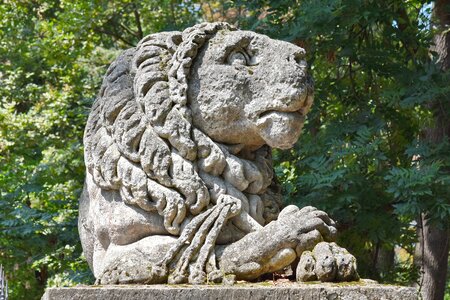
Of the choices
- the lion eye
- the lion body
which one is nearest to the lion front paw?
the lion body

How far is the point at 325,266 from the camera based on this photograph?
14.1ft

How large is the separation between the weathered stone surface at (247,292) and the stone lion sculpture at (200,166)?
15 centimetres

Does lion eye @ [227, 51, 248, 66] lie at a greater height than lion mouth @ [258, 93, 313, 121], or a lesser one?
greater

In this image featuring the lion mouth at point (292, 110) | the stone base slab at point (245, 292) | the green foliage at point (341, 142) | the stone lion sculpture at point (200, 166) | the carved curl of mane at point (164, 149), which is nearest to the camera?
the stone base slab at point (245, 292)

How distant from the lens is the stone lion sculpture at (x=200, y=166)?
4426 millimetres

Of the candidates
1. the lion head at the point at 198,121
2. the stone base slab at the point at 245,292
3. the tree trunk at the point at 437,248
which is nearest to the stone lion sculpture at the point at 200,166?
the lion head at the point at 198,121

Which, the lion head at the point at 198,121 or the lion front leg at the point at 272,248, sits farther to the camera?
the lion head at the point at 198,121

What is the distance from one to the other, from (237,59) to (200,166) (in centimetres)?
65

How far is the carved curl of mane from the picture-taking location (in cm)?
462

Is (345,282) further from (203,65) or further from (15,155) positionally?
(15,155)

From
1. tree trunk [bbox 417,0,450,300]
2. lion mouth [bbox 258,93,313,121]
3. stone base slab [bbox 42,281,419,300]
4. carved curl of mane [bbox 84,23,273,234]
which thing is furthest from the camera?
tree trunk [bbox 417,0,450,300]

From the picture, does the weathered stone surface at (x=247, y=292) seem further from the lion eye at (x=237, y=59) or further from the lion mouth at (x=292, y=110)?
the lion eye at (x=237, y=59)

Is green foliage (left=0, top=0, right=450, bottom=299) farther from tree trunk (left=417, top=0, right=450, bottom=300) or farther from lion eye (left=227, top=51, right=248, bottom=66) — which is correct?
lion eye (left=227, top=51, right=248, bottom=66)

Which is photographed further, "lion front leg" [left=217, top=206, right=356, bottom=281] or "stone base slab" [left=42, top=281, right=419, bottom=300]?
Result: "lion front leg" [left=217, top=206, right=356, bottom=281]
